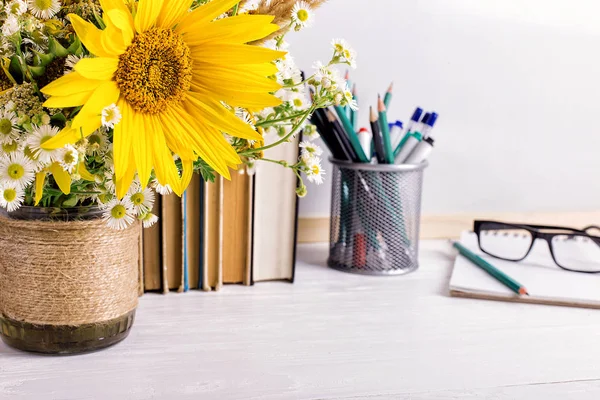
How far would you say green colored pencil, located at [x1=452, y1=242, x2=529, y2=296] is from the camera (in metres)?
0.73

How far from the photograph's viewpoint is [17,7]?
1.45 feet

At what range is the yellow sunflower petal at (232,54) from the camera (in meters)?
0.46

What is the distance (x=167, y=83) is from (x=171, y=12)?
49 millimetres

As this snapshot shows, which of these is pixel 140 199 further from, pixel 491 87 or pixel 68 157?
pixel 491 87

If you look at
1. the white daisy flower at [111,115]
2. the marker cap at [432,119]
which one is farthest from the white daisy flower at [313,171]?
the marker cap at [432,119]

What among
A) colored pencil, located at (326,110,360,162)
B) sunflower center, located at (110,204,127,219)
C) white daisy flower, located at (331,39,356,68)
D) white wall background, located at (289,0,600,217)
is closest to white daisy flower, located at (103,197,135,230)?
sunflower center, located at (110,204,127,219)

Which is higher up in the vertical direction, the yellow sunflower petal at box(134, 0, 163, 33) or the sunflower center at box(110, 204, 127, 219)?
the yellow sunflower petal at box(134, 0, 163, 33)

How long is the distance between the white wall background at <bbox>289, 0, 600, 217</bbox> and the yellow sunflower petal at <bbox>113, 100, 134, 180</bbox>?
49 centimetres

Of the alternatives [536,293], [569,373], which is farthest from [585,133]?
[569,373]

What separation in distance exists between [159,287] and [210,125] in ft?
0.97

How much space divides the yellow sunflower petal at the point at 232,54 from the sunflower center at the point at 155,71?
10 mm

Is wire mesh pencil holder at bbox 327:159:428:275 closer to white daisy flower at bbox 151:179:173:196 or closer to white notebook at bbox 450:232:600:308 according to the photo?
white notebook at bbox 450:232:600:308

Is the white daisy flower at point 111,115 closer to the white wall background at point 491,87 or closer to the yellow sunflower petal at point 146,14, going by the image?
the yellow sunflower petal at point 146,14

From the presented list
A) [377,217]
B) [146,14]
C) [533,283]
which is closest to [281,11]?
[146,14]
